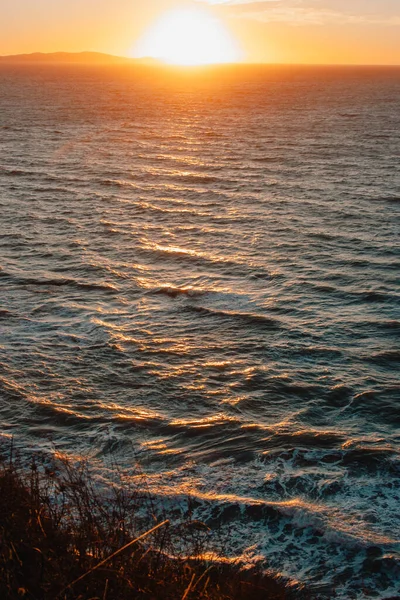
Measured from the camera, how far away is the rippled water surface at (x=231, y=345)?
933cm

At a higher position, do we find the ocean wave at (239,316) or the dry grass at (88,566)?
the dry grass at (88,566)

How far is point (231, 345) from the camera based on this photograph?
14.4 metres

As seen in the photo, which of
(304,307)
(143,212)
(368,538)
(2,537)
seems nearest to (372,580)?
(368,538)

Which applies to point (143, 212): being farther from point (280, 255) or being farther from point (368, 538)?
point (368, 538)

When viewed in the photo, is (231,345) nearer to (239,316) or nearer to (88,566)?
(239,316)

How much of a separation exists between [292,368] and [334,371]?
0.85 metres

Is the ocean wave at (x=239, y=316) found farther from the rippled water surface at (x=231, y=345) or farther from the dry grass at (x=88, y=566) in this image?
the dry grass at (x=88, y=566)

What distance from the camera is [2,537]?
624 centimetres

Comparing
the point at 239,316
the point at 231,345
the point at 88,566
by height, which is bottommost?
the point at 231,345

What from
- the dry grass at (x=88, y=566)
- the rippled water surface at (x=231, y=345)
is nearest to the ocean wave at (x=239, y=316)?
the rippled water surface at (x=231, y=345)

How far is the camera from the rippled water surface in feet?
30.6

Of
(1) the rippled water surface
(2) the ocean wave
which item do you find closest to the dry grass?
(1) the rippled water surface

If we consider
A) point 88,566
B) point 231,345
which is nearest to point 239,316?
point 231,345

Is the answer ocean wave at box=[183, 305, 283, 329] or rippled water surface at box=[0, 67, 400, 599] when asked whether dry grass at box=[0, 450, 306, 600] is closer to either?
rippled water surface at box=[0, 67, 400, 599]
